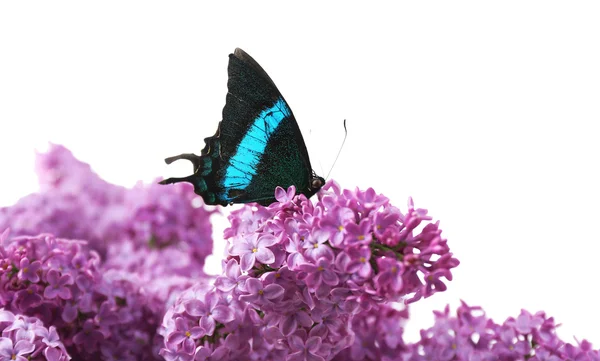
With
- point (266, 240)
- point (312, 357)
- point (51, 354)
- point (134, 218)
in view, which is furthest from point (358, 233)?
point (134, 218)

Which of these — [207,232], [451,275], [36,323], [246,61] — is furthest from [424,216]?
[207,232]

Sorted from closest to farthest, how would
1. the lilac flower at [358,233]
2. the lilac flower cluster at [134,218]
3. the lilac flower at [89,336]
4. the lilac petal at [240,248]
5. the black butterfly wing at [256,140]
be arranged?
the lilac flower at [358,233], the lilac petal at [240,248], the black butterfly wing at [256,140], the lilac flower at [89,336], the lilac flower cluster at [134,218]

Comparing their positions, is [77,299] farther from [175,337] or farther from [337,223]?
[337,223]

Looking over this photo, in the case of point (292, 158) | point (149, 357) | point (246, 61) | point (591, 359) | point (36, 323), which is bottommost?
point (149, 357)

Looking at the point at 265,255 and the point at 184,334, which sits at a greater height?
the point at 265,255

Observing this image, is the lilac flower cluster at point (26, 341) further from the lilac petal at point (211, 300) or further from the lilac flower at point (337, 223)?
the lilac flower at point (337, 223)

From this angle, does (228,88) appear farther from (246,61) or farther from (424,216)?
(424,216)

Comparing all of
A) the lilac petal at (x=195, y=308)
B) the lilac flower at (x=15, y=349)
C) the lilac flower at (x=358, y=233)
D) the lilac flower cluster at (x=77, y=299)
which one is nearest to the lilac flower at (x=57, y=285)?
the lilac flower cluster at (x=77, y=299)

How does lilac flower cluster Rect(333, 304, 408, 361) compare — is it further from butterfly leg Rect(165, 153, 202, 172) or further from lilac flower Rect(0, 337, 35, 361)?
lilac flower Rect(0, 337, 35, 361)
